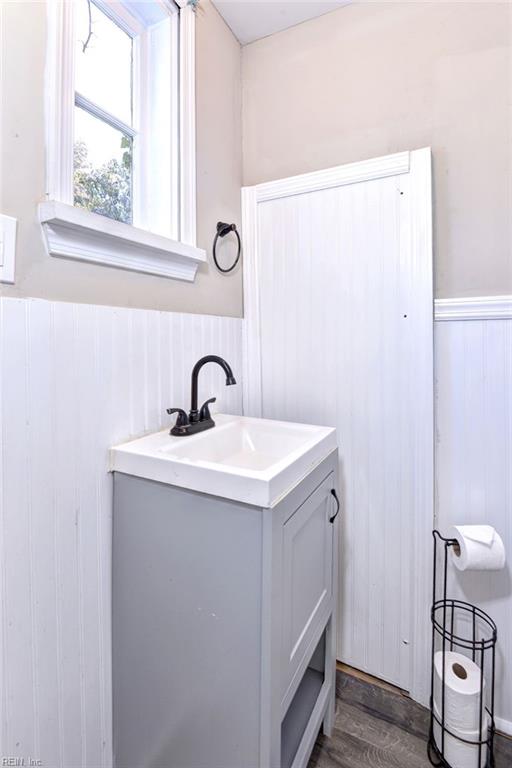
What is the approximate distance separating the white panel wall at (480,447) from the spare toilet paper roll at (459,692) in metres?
0.17

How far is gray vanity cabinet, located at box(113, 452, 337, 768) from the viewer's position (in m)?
0.77

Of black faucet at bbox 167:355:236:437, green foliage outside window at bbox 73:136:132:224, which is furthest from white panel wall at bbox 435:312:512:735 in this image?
green foliage outside window at bbox 73:136:132:224

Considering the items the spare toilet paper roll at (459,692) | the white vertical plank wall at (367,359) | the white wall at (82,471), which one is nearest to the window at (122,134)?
the white wall at (82,471)

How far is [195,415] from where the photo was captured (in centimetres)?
116

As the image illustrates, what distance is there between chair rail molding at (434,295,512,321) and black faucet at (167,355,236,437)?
2.49 ft

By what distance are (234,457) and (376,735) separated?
101cm

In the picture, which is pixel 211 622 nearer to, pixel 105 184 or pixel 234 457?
pixel 234 457

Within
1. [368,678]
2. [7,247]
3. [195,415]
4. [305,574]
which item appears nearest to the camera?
[7,247]

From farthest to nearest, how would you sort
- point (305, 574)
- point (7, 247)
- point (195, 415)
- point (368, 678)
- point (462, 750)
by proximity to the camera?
point (368, 678), point (195, 415), point (462, 750), point (305, 574), point (7, 247)

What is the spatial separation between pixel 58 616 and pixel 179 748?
0.43 metres

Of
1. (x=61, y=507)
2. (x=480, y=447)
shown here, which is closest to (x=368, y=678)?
(x=480, y=447)

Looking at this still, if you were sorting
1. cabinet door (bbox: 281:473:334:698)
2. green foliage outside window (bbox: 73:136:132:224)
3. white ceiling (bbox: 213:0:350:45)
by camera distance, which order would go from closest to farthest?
cabinet door (bbox: 281:473:334:698), green foliage outside window (bbox: 73:136:132:224), white ceiling (bbox: 213:0:350:45)

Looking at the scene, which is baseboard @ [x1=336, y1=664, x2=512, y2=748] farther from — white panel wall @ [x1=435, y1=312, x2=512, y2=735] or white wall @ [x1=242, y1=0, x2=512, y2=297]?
white wall @ [x1=242, y1=0, x2=512, y2=297]

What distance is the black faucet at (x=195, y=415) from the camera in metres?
1.09
